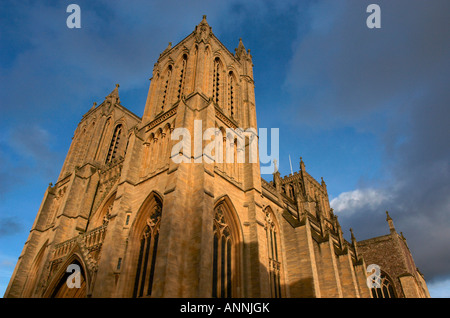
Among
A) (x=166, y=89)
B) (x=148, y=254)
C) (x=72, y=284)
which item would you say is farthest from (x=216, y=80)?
(x=72, y=284)

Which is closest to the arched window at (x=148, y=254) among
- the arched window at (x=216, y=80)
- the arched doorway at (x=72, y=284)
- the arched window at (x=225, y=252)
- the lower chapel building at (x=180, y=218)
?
the lower chapel building at (x=180, y=218)

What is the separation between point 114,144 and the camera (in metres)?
29.0

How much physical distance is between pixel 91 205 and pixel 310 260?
1621 centimetres

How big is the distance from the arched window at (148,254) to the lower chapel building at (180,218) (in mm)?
55

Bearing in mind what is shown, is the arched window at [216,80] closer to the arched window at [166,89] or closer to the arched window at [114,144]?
the arched window at [166,89]

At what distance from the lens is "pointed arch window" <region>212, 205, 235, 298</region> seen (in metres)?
14.2

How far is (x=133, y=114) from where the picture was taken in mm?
31891

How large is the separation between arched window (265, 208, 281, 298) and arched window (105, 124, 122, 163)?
15.0 meters

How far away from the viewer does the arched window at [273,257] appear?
59.3 feet

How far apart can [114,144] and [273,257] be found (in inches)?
723

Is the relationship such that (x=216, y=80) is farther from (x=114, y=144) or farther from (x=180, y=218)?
(x=114, y=144)
